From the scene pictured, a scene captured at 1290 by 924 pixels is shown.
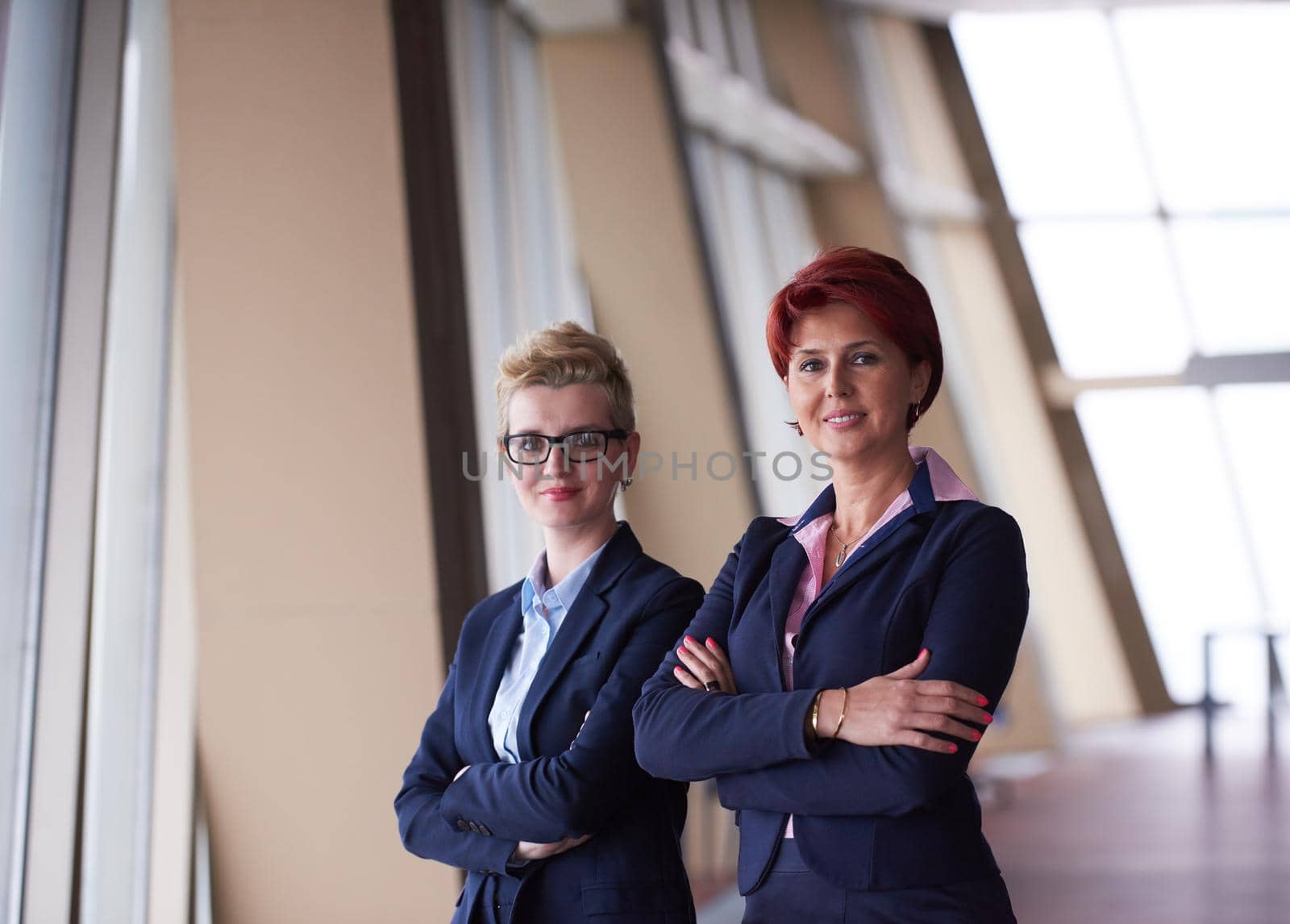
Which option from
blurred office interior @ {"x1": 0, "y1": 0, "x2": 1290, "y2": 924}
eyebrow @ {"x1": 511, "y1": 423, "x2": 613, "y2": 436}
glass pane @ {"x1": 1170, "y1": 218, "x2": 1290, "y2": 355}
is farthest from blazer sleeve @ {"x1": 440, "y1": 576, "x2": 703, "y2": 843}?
glass pane @ {"x1": 1170, "y1": 218, "x2": 1290, "y2": 355}

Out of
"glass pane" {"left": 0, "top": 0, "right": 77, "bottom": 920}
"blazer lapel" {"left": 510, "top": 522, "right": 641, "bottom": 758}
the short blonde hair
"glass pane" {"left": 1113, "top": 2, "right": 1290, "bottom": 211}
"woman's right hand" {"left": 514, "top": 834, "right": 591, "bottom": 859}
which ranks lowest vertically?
"woman's right hand" {"left": 514, "top": 834, "right": 591, "bottom": 859}

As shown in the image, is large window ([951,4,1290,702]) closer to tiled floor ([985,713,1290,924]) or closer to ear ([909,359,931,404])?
tiled floor ([985,713,1290,924])

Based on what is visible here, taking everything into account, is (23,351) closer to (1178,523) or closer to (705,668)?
(705,668)

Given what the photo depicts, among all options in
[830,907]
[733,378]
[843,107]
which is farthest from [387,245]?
[830,907]

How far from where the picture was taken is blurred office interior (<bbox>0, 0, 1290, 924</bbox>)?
10.8 ft

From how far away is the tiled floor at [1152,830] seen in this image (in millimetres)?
3908

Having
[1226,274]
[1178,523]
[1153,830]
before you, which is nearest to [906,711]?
[1153,830]

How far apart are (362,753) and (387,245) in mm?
1664

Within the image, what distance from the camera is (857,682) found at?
1534 millimetres

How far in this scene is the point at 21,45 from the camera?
318cm

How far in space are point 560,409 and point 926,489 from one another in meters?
0.62

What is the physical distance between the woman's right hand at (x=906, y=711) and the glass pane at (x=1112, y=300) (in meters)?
3.51

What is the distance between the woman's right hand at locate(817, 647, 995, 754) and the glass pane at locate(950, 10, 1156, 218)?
3.72 meters

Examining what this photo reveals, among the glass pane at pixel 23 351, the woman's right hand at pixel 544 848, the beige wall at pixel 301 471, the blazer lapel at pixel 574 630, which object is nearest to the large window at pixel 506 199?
the beige wall at pixel 301 471
